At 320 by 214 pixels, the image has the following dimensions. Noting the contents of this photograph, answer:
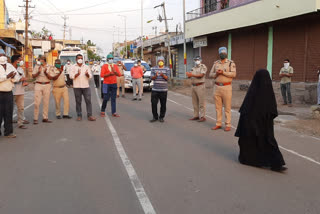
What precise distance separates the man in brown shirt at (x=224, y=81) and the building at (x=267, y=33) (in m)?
8.24

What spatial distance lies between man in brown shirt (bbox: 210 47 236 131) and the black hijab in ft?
9.78

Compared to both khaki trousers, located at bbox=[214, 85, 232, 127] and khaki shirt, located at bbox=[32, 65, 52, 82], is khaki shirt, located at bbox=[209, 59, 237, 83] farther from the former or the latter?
khaki shirt, located at bbox=[32, 65, 52, 82]

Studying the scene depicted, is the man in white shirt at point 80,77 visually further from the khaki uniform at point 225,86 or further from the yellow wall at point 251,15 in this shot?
the yellow wall at point 251,15

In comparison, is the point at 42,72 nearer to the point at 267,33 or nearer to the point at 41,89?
the point at 41,89

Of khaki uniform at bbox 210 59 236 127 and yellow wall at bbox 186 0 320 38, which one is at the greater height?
yellow wall at bbox 186 0 320 38

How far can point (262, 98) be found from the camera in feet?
18.8

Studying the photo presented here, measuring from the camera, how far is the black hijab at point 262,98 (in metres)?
5.69

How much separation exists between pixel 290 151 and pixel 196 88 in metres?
3.93

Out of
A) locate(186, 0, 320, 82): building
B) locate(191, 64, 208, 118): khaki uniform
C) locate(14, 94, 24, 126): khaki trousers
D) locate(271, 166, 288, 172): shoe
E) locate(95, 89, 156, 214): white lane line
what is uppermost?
locate(186, 0, 320, 82): building

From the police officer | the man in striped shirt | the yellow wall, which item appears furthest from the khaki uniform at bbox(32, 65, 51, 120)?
the yellow wall

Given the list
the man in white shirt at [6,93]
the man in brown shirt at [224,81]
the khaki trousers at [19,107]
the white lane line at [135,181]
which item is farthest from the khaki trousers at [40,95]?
the man in brown shirt at [224,81]

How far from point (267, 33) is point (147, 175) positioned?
54.2 ft

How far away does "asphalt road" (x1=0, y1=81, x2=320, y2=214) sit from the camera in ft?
13.8

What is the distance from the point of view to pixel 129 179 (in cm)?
514
